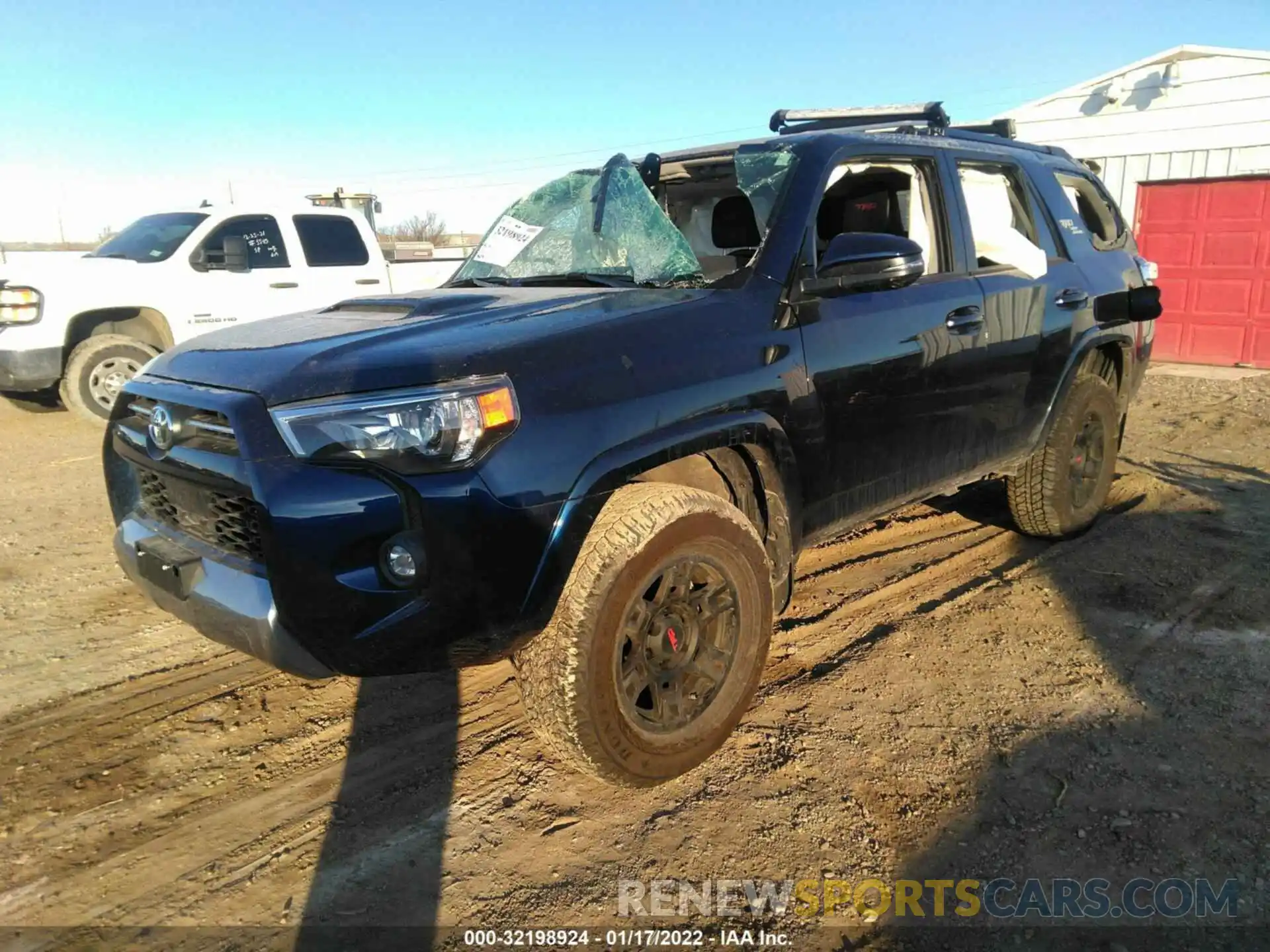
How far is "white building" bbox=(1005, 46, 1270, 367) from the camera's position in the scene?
1058 centimetres

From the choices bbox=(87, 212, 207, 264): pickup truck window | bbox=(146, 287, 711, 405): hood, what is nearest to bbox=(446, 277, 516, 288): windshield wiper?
bbox=(146, 287, 711, 405): hood

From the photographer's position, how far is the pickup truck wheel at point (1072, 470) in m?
4.40

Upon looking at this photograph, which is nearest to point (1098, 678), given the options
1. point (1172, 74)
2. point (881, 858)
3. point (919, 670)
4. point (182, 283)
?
point (919, 670)

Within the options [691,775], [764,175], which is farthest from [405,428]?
[764,175]

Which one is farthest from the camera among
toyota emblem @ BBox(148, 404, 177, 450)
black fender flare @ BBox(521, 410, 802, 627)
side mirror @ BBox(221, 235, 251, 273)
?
side mirror @ BBox(221, 235, 251, 273)

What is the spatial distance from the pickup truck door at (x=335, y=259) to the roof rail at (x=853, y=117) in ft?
18.5

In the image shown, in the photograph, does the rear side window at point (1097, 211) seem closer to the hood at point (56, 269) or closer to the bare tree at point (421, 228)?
the hood at point (56, 269)

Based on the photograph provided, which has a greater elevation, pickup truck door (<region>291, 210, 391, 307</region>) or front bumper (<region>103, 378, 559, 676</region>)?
pickup truck door (<region>291, 210, 391, 307</region>)

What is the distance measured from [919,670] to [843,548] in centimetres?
147

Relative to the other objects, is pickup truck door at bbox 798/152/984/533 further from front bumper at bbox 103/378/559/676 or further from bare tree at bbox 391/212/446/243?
bare tree at bbox 391/212/446/243

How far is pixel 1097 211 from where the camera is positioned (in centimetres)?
498

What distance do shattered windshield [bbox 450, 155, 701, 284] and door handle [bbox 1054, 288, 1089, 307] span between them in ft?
6.32

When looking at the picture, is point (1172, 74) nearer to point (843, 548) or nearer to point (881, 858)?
point (843, 548)

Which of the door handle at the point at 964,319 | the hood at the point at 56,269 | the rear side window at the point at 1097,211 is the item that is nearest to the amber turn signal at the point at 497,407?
the door handle at the point at 964,319
